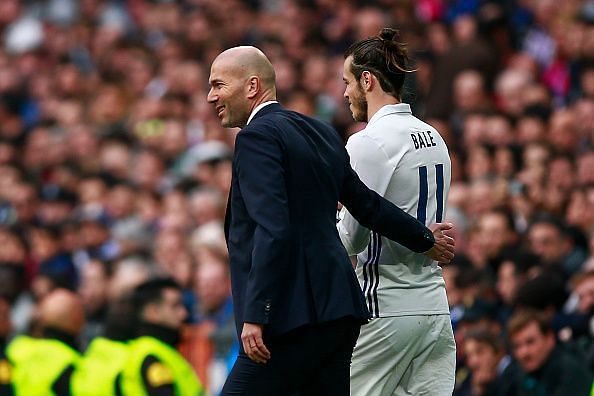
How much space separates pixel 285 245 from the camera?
19.2ft

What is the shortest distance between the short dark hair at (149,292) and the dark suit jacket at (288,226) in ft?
10.3

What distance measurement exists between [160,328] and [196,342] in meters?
2.38

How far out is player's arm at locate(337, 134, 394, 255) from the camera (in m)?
6.48

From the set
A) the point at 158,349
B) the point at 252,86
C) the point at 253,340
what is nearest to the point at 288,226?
the point at 253,340

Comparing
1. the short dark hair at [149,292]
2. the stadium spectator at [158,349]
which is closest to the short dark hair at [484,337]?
the stadium spectator at [158,349]

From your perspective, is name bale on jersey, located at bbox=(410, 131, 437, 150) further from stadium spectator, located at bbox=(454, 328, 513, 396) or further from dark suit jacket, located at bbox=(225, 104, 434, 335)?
stadium spectator, located at bbox=(454, 328, 513, 396)

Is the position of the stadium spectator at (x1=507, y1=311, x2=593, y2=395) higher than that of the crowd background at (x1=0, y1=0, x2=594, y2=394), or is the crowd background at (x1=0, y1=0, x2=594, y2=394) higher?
the crowd background at (x1=0, y1=0, x2=594, y2=394)

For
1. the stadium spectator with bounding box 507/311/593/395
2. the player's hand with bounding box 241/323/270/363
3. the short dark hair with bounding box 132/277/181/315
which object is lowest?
the stadium spectator with bounding box 507/311/593/395

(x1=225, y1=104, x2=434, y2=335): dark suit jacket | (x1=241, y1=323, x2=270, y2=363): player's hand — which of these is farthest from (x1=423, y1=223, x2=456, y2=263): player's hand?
(x1=241, y1=323, x2=270, y2=363): player's hand

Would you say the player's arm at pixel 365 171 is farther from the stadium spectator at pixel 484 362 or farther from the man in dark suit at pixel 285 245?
the stadium spectator at pixel 484 362

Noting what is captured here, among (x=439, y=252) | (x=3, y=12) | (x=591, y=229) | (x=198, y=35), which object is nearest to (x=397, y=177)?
(x=439, y=252)

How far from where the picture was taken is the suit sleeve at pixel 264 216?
5.84 meters

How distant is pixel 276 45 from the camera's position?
1625 centimetres

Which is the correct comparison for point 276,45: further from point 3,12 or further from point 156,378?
point 156,378
